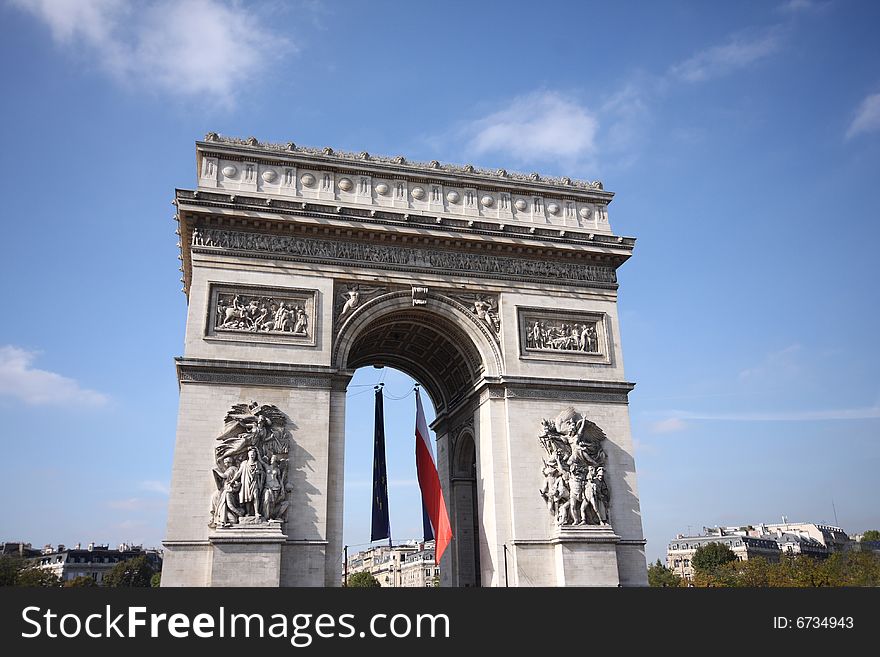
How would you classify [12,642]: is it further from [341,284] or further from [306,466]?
[341,284]

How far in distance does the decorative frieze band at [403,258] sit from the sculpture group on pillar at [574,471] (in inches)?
Answer: 191

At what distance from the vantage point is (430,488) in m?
25.7

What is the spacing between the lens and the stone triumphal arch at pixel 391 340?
20.7m

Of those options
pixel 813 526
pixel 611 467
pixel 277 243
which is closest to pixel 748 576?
pixel 611 467

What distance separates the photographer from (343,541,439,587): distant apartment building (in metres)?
102

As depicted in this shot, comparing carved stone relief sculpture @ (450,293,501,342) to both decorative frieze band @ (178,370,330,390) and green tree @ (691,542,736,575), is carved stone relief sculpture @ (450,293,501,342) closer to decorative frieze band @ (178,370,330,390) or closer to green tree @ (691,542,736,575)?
decorative frieze band @ (178,370,330,390)

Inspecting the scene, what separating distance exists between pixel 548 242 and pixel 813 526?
119181 mm

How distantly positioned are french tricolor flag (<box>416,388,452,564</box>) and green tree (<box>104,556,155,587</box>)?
5006cm

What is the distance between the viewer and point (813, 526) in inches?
4892

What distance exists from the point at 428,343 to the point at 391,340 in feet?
4.64

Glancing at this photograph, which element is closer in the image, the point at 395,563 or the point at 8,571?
the point at 8,571

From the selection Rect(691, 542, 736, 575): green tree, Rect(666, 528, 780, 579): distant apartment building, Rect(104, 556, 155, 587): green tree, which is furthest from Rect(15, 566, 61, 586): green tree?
Rect(666, 528, 780, 579): distant apartment building

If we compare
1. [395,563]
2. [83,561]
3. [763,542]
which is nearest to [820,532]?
[763,542]

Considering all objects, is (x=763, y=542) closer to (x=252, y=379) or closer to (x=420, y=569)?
(x=420, y=569)
